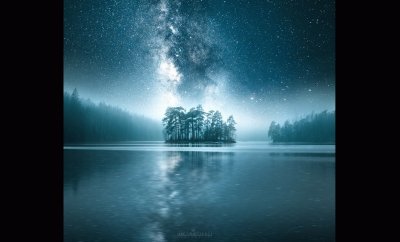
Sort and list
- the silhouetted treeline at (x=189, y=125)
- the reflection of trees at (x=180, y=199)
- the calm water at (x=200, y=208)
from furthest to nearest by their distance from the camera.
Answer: the silhouetted treeline at (x=189, y=125) < the reflection of trees at (x=180, y=199) < the calm water at (x=200, y=208)

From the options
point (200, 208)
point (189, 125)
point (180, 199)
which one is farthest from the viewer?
point (189, 125)

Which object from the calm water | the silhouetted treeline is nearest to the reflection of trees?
the calm water

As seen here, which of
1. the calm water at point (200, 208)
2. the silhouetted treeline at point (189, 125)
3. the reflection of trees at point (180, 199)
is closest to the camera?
the calm water at point (200, 208)

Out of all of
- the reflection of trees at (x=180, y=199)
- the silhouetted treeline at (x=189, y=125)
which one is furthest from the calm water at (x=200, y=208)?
the silhouetted treeline at (x=189, y=125)

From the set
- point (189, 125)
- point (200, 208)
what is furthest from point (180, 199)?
point (189, 125)

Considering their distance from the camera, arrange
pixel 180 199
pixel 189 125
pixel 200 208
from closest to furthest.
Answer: pixel 200 208 → pixel 180 199 → pixel 189 125

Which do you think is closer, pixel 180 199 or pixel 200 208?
pixel 200 208

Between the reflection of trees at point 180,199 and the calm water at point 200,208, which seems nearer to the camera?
the calm water at point 200,208

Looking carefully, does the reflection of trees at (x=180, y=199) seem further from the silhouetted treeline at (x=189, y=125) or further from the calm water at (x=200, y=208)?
the silhouetted treeline at (x=189, y=125)

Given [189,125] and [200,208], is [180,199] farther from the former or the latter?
[189,125]

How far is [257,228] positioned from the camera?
9.08m
